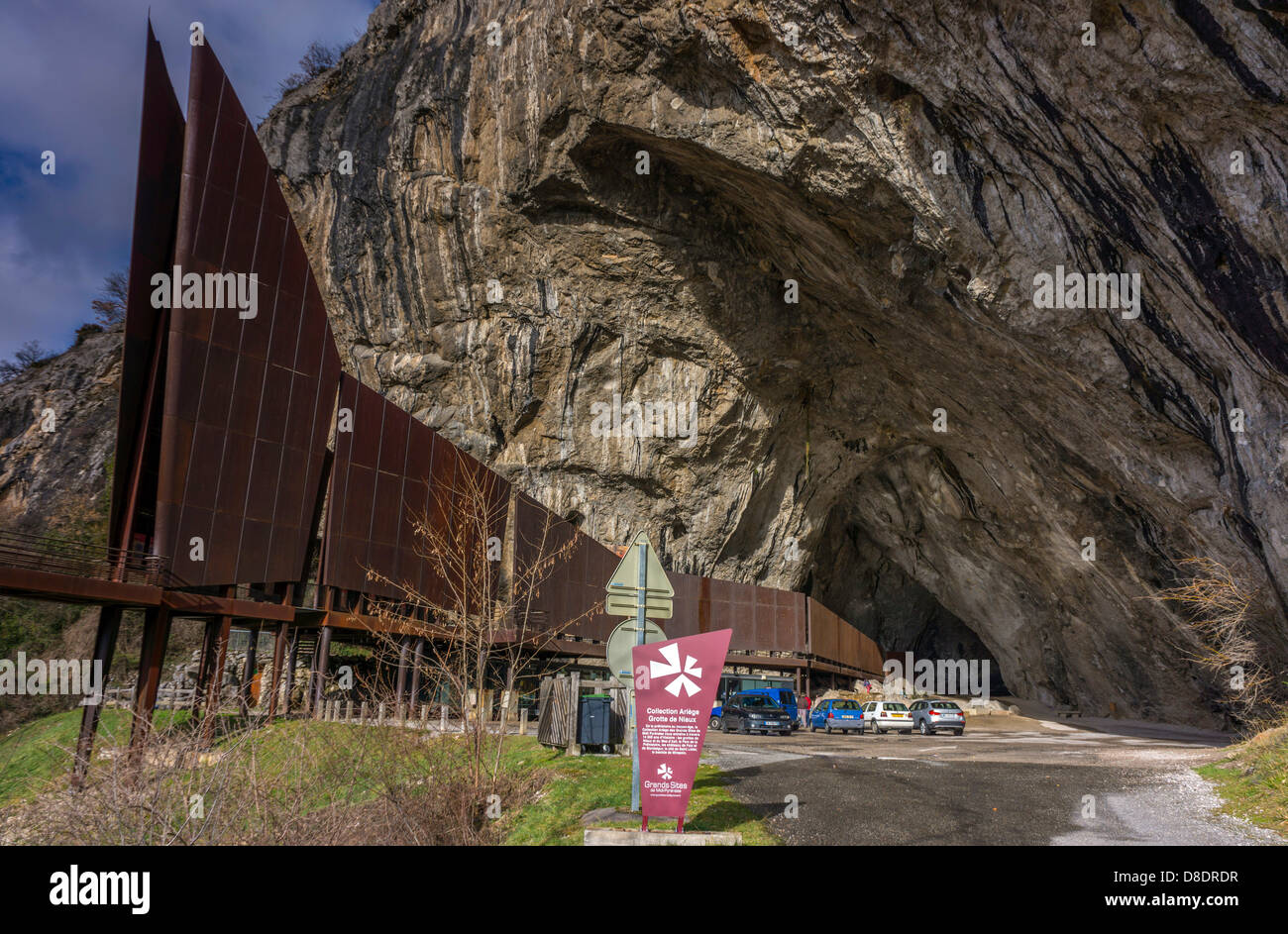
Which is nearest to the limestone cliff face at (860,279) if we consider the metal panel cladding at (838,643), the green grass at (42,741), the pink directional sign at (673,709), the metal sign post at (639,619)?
the metal panel cladding at (838,643)

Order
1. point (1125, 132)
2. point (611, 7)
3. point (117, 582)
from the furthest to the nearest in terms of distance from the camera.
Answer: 1. point (611, 7)
2. point (117, 582)
3. point (1125, 132)

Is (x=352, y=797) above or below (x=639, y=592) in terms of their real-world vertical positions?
below

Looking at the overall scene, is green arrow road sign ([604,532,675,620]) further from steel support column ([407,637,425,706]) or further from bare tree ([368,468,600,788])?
steel support column ([407,637,425,706])

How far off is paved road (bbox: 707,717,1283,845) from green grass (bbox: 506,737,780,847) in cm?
→ 36

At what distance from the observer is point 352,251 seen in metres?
40.0

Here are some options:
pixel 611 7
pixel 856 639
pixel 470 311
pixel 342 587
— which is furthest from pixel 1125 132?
pixel 856 639

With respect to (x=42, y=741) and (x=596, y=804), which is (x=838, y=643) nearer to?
(x=42, y=741)

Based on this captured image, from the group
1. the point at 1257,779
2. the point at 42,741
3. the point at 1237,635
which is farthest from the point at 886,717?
the point at 42,741

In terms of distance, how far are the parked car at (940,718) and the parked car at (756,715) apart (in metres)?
5.55

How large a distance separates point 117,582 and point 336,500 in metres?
7.01

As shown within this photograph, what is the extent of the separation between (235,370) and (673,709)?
740 inches

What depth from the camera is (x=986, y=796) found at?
36.2ft

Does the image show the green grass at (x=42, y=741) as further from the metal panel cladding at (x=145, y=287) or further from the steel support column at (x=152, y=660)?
the metal panel cladding at (x=145, y=287)
